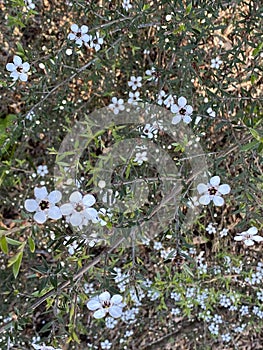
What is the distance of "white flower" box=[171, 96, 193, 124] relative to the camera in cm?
156

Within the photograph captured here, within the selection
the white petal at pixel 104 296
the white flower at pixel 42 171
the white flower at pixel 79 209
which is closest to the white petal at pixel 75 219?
the white flower at pixel 79 209

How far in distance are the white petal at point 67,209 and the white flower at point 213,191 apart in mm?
373

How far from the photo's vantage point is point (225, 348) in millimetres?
2910

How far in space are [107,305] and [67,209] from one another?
0.30 m

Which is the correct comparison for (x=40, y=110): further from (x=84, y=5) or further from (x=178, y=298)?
(x=178, y=298)

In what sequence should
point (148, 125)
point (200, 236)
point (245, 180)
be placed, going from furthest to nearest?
point (200, 236), point (148, 125), point (245, 180)

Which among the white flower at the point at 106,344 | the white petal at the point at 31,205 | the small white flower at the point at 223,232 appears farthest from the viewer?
the white flower at the point at 106,344

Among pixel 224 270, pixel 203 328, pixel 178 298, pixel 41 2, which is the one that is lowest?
pixel 203 328

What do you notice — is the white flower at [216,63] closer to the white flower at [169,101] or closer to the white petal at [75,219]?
the white flower at [169,101]

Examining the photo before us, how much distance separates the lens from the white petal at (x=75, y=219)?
1.19 m

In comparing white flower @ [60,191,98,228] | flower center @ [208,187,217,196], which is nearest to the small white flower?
flower center @ [208,187,217,196]

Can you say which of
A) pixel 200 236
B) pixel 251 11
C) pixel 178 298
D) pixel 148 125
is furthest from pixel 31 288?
pixel 251 11

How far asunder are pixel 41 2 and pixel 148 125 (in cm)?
91

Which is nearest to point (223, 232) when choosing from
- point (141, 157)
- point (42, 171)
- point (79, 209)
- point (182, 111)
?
point (141, 157)
